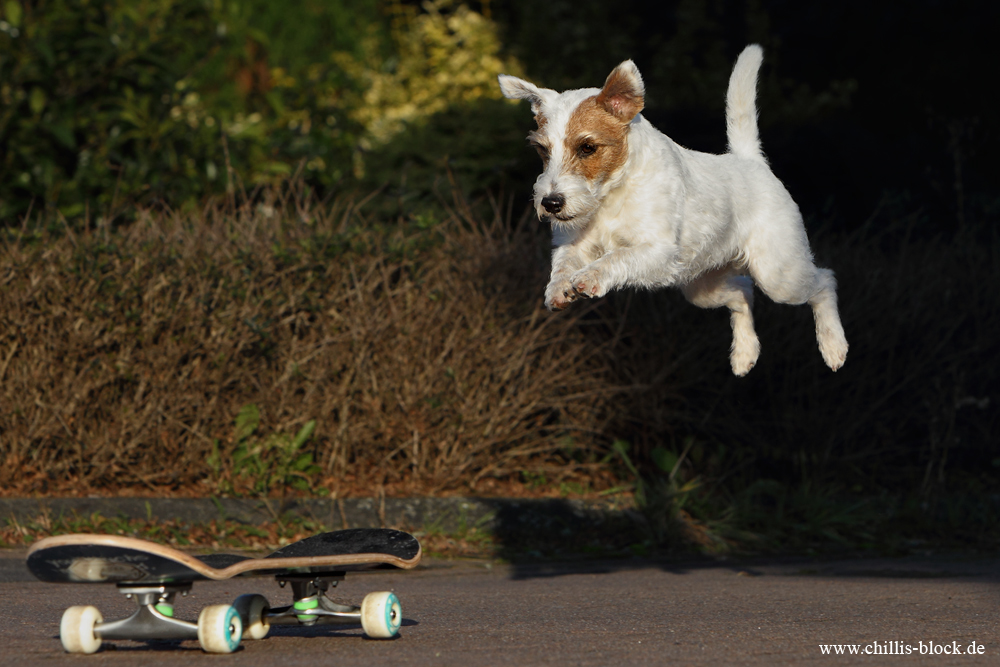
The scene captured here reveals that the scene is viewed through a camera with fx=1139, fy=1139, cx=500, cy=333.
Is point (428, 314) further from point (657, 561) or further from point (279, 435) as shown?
point (657, 561)

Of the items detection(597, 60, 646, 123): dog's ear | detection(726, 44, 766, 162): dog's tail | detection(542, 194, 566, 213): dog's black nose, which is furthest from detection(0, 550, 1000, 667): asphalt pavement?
detection(726, 44, 766, 162): dog's tail

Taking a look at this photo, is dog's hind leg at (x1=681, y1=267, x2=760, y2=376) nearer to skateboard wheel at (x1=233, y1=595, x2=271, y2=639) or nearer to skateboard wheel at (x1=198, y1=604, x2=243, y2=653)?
skateboard wheel at (x1=233, y1=595, x2=271, y2=639)

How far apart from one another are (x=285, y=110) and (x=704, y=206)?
765 centimetres

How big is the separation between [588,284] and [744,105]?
167cm

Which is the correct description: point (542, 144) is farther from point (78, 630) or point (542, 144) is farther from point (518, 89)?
point (78, 630)

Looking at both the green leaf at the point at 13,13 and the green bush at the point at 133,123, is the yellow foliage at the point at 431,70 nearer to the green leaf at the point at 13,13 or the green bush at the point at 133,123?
the green bush at the point at 133,123

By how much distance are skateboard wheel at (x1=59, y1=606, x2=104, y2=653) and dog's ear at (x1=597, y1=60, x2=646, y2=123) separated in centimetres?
272

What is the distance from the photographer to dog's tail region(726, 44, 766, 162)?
201 inches

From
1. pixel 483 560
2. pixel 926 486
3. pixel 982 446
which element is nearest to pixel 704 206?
pixel 483 560

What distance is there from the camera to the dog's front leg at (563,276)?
4004 millimetres

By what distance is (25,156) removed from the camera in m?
9.78

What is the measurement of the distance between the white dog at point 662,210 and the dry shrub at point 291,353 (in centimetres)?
310

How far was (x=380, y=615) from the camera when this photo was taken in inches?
181

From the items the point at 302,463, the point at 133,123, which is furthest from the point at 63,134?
the point at 302,463
